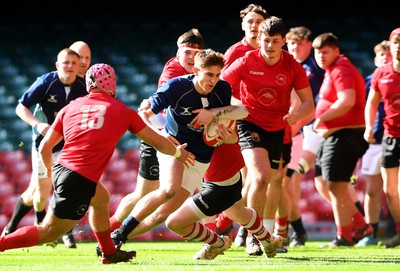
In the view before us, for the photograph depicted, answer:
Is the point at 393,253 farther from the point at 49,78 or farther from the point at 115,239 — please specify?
the point at 49,78

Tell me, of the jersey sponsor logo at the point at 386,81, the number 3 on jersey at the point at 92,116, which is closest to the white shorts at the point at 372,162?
the jersey sponsor logo at the point at 386,81

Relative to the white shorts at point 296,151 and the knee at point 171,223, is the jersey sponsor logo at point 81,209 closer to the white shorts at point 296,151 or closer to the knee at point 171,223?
the knee at point 171,223

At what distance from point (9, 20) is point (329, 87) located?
11580 millimetres

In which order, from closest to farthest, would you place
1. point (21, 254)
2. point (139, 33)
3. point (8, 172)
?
point (21, 254) < point (8, 172) < point (139, 33)

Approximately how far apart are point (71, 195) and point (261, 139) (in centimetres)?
242

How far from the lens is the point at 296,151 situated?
10938mm

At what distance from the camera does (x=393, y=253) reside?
916cm

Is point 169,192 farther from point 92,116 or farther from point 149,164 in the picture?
point 149,164

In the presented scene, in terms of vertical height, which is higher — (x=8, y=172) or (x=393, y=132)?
(x=393, y=132)

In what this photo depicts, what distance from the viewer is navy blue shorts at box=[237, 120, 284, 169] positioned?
8.68 m

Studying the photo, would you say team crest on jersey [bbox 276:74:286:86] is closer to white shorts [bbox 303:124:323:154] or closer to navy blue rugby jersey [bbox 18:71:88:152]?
navy blue rugby jersey [bbox 18:71:88:152]

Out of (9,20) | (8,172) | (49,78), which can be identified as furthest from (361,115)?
(9,20)

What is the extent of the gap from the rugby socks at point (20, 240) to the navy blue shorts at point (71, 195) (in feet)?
0.73

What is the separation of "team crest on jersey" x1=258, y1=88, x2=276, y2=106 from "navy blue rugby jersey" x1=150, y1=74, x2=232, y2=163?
35.4 inches
